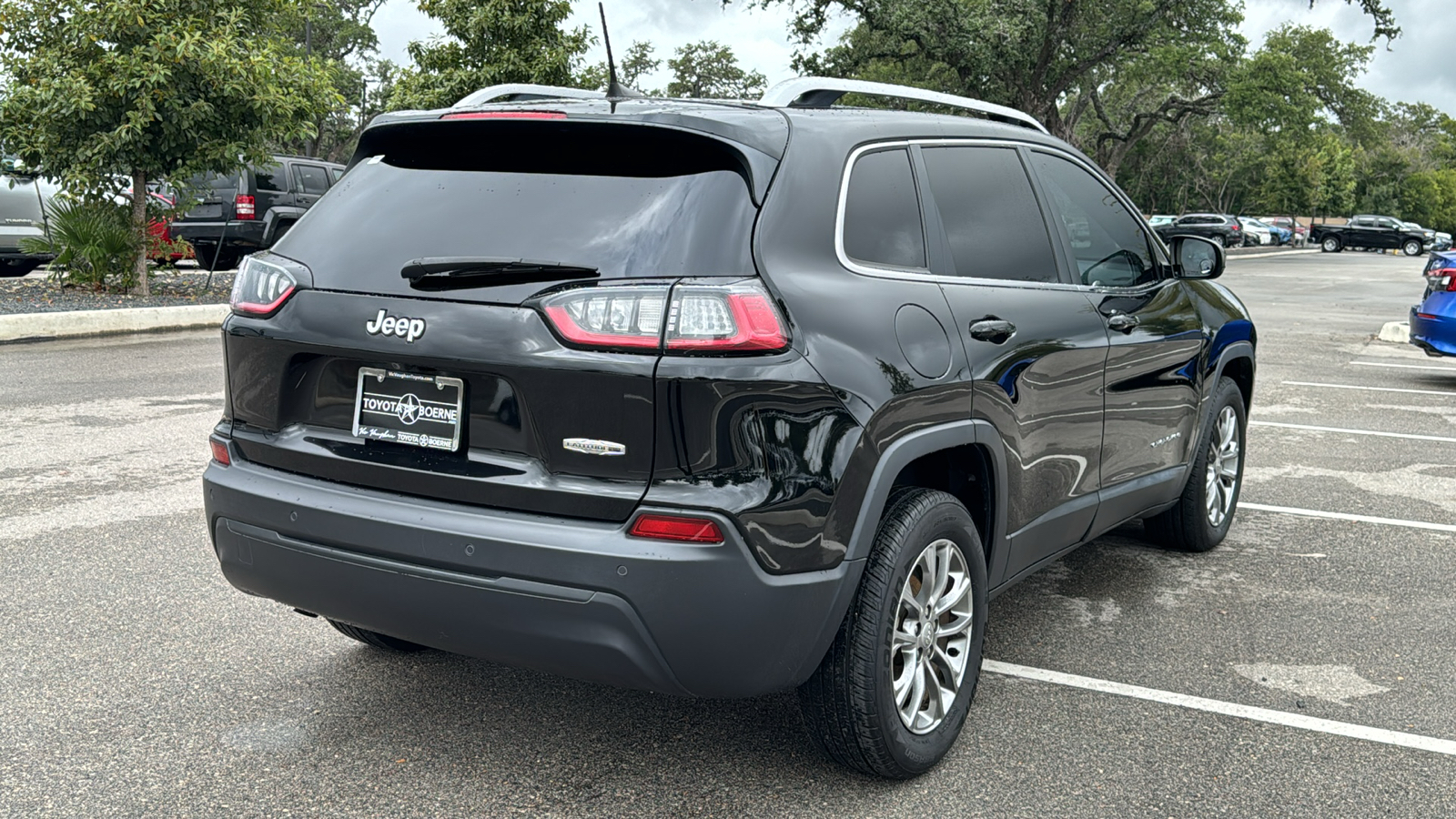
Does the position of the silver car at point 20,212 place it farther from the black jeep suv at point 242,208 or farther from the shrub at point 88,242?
the black jeep suv at point 242,208

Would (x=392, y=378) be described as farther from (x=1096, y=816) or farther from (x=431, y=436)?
(x=1096, y=816)

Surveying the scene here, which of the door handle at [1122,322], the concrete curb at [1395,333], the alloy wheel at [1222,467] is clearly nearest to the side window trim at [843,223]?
the door handle at [1122,322]

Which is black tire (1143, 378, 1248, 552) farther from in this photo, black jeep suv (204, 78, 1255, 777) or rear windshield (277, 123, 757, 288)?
rear windshield (277, 123, 757, 288)

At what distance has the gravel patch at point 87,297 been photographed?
14.5 m

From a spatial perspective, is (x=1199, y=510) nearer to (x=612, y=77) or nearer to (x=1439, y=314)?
(x=612, y=77)

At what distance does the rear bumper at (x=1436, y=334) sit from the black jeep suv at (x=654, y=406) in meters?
9.44

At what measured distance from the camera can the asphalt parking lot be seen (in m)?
3.26

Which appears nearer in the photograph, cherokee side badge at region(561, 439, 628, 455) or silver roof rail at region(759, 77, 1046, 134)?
cherokee side badge at region(561, 439, 628, 455)

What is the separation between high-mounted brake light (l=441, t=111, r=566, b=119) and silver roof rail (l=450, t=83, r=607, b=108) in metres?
0.26

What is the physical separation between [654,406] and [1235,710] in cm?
223

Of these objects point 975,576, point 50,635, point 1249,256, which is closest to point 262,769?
point 50,635

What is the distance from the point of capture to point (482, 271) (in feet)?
9.90

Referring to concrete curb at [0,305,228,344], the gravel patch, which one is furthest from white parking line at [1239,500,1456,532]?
the gravel patch

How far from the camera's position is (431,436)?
3.05m
